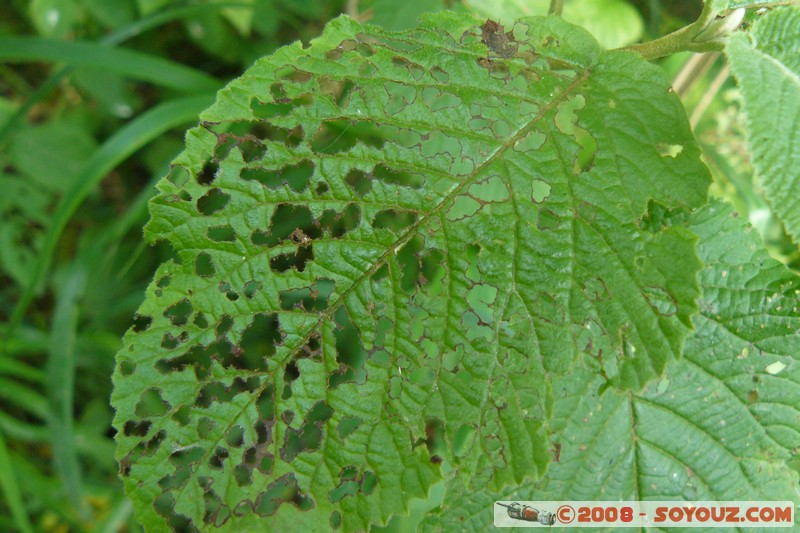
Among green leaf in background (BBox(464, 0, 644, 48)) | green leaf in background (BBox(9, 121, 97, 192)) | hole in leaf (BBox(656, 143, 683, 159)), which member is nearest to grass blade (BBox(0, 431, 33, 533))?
green leaf in background (BBox(9, 121, 97, 192))

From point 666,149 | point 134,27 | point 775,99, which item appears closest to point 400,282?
point 775,99

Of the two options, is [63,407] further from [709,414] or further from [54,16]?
[709,414]

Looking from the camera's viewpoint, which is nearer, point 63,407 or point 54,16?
point 63,407

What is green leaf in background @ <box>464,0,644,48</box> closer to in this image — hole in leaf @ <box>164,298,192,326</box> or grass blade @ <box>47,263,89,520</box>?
hole in leaf @ <box>164,298,192,326</box>

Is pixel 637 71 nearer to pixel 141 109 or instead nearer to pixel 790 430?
pixel 790 430

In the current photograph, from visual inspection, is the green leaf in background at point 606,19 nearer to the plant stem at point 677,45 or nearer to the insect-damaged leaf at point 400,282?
the plant stem at point 677,45

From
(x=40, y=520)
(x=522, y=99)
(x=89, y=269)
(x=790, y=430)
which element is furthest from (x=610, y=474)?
(x=40, y=520)
